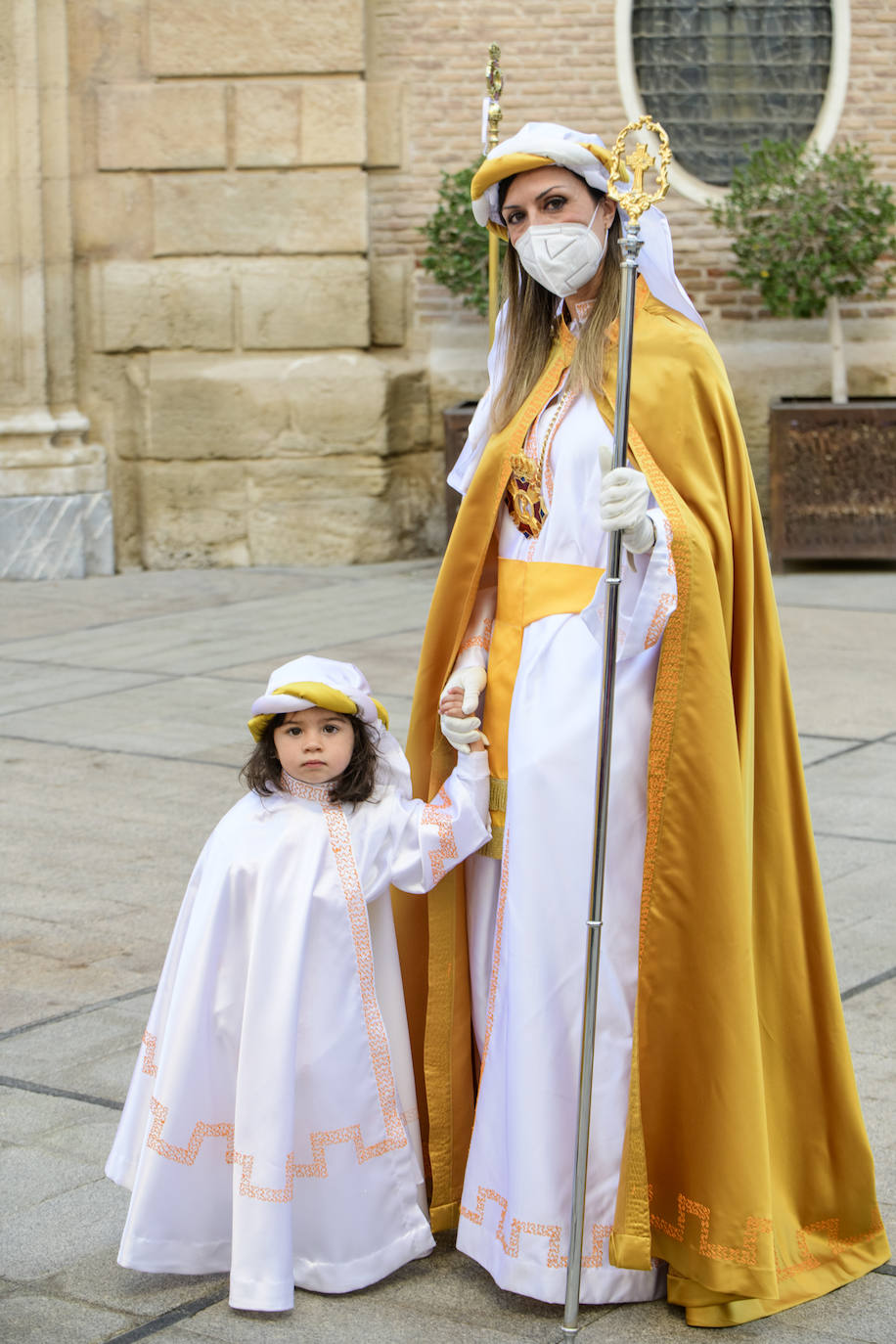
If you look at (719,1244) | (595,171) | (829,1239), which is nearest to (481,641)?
(595,171)

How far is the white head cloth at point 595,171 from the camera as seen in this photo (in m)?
2.81

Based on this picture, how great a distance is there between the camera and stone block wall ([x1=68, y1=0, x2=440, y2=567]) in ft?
34.0

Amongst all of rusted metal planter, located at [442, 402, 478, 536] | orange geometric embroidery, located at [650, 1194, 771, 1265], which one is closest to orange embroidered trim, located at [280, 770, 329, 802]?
orange geometric embroidery, located at [650, 1194, 771, 1265]

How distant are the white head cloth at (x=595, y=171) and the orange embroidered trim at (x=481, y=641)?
0.58 meters

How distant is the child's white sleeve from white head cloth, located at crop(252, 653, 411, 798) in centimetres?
6

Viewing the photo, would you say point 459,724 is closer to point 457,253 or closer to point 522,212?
point 522,212

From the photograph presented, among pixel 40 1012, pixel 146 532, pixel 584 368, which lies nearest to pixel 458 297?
pixel 146 532

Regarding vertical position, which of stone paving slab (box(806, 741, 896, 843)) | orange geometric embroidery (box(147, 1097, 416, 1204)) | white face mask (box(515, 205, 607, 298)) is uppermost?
white face mask (box(515, 205, 607, 298))

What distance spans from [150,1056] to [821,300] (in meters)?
8.07

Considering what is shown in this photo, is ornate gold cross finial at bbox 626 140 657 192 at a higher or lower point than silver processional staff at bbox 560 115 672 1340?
higher

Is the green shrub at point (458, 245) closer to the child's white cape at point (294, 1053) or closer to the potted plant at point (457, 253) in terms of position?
the potted plant at point (457, 253)

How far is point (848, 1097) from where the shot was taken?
2914 mm

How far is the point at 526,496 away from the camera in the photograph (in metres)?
→ 2.93

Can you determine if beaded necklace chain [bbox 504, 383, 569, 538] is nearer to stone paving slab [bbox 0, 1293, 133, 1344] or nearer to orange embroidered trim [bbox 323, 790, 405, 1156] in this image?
orange embroidered trim [bbox 323, 790, 405, 1156]
